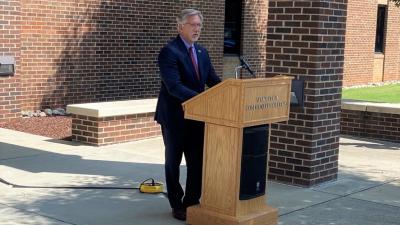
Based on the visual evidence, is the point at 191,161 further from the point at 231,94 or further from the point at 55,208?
the point at 55,208

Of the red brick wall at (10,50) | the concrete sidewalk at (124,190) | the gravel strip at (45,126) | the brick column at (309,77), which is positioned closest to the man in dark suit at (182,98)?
the concrete sidewalk at (124,190)

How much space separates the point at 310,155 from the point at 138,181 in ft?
6.45

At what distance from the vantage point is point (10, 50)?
442 inches

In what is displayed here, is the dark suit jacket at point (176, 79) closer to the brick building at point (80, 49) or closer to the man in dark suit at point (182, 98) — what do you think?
the man in dark suit at point (182, 98)

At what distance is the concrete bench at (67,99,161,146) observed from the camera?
948 centimetres

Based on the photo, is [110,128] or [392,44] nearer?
[110,128]

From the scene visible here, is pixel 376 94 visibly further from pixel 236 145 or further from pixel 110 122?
pixel 236 145

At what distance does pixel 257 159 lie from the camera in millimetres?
→ 5500

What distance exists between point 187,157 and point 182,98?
66cm

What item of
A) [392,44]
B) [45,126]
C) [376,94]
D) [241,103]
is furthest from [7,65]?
[392,44]

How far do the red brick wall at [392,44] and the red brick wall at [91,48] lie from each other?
10.8 meters

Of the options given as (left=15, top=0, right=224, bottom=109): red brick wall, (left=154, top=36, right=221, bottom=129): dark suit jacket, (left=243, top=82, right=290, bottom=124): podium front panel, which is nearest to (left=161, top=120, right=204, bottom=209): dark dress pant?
(left=154, top=36, right=221, bottom=129): dark suit jacket

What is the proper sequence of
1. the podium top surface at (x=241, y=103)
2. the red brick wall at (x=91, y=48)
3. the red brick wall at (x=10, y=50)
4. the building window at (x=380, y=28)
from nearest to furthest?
the podium top surface at (x=241, y=103) < the red brick wall at (x=10, y=50) < the red brick wall at (x=91, y=48) < the building window at (x=380, y=28)

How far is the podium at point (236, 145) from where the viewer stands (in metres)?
5.28
